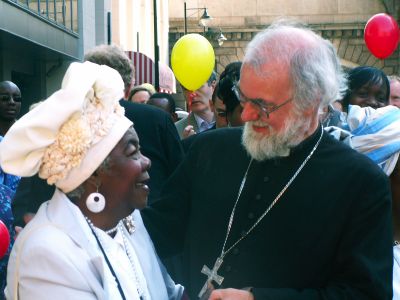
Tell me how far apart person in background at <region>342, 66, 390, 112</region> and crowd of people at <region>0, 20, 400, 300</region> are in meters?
1.32

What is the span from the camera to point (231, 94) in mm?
5109

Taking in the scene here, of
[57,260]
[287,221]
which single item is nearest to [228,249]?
[287,221]

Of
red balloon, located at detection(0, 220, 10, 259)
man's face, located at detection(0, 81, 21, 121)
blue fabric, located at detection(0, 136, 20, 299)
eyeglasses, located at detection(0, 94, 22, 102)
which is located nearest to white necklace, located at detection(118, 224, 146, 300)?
red balloon, located at detection(0, 220, 10, 259)

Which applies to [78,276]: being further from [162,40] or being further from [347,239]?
[162,40]

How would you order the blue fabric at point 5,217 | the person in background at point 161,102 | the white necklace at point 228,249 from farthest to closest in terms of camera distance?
the person in background at point 161,102, the blue fabric at point 5,217, the white necklace at point 228,249

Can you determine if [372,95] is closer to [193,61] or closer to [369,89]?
[369,89]

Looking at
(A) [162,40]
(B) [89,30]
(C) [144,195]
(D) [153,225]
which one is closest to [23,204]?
(D) [153,225]

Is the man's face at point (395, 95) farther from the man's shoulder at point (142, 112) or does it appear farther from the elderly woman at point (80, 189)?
the elderly woman at point (80, 189)

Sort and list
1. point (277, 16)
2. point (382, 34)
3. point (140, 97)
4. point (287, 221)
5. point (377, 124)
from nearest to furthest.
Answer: point (287, 221) < point (377, 124) < point (140, 97) < point (382, 34) < point (277, 16)

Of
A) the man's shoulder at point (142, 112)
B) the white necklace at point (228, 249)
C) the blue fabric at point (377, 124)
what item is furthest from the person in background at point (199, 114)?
the white necklace at point (228, 249)

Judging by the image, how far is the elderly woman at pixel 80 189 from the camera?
2.63 metres

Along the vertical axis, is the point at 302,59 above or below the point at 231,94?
above

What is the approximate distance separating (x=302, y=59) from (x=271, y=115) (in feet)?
0.83

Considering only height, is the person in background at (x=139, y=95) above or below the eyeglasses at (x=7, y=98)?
below
